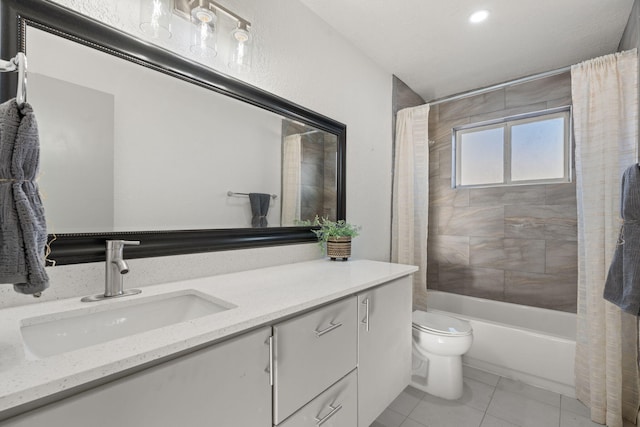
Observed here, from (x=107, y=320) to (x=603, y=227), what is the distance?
8.22 feet

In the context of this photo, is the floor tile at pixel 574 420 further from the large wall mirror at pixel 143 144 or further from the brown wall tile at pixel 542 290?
the large wall mirror at pixel 143 144

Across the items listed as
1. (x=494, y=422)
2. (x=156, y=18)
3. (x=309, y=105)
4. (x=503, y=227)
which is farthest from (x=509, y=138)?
(x=156, y=18)

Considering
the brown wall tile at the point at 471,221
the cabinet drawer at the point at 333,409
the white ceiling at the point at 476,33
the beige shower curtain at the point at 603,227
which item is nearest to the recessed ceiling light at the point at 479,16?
the white ceiling at the point at 476,33

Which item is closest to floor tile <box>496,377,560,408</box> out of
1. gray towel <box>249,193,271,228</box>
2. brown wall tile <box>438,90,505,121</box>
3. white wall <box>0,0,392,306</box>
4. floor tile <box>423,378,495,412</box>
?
floor tile <box>423,378,495,412</box>

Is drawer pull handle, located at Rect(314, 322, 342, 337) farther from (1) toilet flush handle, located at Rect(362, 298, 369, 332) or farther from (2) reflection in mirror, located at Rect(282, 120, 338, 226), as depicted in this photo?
(2) reflection in mirror, located at Rect(282, 120, 338, 226)

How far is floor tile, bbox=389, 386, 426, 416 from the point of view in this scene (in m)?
1.81

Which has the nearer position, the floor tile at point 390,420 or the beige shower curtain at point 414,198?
the floor tile at point 390,420

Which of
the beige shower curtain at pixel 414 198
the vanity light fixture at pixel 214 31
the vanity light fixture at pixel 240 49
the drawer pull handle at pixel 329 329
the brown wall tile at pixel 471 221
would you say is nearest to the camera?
the drawer pull handle at pixel 329 329

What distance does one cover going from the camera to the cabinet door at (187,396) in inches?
21.4

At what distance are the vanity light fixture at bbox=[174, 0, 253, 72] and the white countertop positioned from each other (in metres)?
1.04

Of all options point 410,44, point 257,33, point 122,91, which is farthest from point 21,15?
point 410,44

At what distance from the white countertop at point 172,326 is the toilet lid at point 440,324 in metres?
0.68

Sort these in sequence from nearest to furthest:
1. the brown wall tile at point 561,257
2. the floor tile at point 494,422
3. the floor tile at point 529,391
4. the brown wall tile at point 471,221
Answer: the floor tile at point 494,422
the floor tile at point 529,391
the brown wall tile at point 561,257
the brown wall tile at point 471,221

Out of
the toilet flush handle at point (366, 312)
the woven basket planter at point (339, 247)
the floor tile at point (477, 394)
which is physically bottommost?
the floor tile at point (477, 394)
